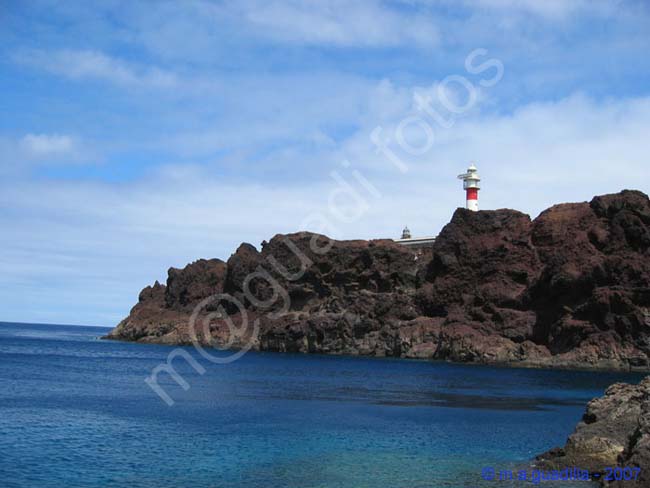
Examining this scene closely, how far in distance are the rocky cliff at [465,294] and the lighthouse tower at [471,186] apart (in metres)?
11.3

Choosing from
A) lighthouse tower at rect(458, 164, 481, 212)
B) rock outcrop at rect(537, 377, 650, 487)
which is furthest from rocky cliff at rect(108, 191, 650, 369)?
rock outcrop at rect(537, 377, 650, 487)

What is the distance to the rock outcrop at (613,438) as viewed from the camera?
18.2 metres

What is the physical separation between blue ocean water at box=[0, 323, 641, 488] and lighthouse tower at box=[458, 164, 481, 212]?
6467cm

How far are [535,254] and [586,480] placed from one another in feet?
267

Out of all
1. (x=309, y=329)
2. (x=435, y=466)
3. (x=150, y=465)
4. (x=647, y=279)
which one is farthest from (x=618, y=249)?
(x=150, y=465)

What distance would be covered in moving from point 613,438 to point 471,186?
10037 cm

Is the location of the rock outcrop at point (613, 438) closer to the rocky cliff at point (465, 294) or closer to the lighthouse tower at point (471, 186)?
the rocky cliff at point (465, 294)

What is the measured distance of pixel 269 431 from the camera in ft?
98.4

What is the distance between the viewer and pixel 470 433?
98.8ft

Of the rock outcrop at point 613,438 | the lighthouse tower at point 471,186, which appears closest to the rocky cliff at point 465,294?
the lighthouse tower at point 471,186

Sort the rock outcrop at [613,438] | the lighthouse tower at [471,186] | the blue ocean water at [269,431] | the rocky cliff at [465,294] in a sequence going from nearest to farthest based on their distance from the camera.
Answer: the rock outcrop at [613,438] < the blue ocean water at [269,431] < the rocky cliff at [465,294] < the lighthouse tower at [471,186]

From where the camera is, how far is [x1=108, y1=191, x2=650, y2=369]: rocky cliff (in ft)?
269

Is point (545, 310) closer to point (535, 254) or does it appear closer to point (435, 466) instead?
point (535, 254)

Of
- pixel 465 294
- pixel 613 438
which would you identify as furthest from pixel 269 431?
pixel 465 294
